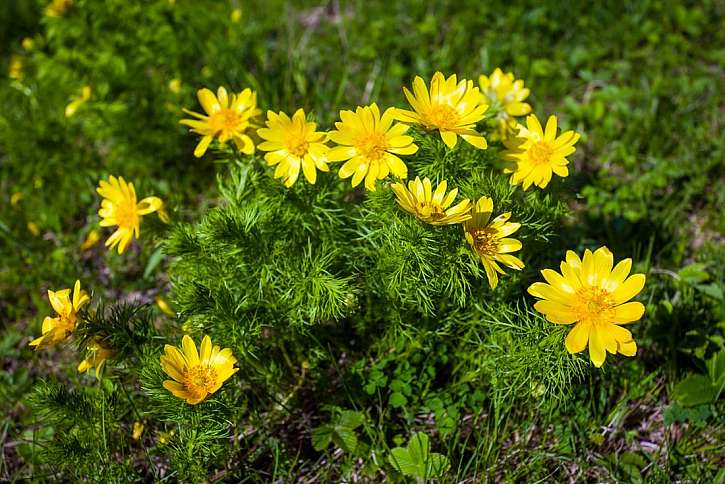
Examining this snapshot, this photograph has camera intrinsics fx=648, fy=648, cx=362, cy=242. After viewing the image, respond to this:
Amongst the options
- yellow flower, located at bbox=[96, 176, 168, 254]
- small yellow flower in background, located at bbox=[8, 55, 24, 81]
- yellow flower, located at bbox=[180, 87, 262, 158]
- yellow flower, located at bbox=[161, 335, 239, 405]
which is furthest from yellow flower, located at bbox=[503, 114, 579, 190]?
small yellow flower in background, located at bbox=[8, 55, 24, 81]

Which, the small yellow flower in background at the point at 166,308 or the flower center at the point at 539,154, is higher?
the flower center at the point at 539,154

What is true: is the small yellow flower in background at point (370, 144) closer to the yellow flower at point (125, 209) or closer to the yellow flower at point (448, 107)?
the yellow flower at point (448, 107)

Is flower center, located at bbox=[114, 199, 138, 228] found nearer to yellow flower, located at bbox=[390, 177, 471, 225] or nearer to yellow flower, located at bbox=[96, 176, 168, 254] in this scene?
yellow flower, located at bbox=[96, 176, 168, 254]

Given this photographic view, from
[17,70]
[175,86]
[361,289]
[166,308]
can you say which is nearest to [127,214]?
[166,308]

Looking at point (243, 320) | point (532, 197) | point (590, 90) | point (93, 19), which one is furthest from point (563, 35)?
point (243, 320)

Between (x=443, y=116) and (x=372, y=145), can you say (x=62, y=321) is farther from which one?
(x=443, y=116)

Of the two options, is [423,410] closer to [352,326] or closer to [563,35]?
[352,326]

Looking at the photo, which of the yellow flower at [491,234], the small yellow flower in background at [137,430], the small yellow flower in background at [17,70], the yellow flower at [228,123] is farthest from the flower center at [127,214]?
the small yellow flower in background at [17,70]
